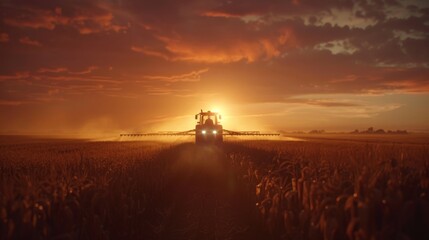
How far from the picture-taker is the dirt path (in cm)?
1034

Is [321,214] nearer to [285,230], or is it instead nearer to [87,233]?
[285,230]

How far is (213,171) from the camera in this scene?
2164cm

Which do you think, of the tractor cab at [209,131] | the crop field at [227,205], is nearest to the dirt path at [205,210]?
the crop field at [227,205]

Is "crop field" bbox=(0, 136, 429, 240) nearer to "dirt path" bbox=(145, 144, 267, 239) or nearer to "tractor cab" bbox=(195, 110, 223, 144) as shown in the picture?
"dirt path" bbox=(145, 144, 267, 239)

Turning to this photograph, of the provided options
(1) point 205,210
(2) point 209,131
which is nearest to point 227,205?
(1) point 205,210

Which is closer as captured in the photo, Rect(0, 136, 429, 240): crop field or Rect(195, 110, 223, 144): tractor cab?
Rect(0, 136, 429, 240): crop field

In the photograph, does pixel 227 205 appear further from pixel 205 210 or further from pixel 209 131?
pixel 209 131

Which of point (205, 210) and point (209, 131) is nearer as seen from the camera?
point (205, 210)

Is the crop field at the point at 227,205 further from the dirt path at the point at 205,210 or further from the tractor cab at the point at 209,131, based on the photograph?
the tractor cab at the point at 209,131

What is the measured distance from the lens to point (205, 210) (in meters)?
12.7

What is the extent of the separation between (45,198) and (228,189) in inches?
397

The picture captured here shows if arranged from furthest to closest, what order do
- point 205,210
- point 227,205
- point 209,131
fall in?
1. point 209,131
2. point 227,205
3. point 205,210

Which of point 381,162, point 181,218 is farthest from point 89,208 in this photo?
point 381,162

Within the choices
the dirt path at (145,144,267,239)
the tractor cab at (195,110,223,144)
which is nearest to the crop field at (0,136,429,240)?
the dirt path at (145,144,267,239)
